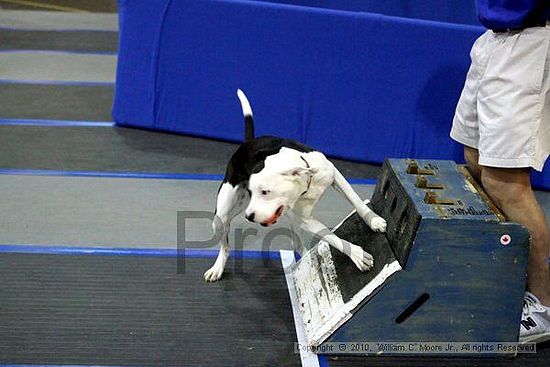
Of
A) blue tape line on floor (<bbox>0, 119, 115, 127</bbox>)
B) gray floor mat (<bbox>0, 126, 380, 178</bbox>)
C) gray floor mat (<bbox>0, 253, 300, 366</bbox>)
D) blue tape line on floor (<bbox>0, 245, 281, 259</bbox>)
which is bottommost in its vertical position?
blue tape line on floor (<bbox>0, 119, 115, 127</bbox>)

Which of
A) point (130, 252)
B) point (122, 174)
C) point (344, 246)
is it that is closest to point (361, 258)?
point (344, 246)

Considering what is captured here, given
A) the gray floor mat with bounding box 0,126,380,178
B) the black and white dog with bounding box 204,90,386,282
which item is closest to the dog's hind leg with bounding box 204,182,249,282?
the black and white dog with bounding box 204,90,386,282

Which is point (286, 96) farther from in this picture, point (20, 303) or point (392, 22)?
point (20, 303)

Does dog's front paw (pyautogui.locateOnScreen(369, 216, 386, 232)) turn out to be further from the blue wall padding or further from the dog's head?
the blue wall padding

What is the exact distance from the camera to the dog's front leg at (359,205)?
279cm

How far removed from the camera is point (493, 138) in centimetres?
271

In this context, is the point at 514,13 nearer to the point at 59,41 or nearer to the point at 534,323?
the point at 534,323

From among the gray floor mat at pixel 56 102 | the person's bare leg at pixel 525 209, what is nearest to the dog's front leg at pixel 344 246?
the person's bare leg at pixel 525 209

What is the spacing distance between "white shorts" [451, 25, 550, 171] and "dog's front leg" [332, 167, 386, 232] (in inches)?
17.5

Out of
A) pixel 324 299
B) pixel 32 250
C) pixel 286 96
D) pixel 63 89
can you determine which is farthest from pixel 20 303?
pixel 63 89

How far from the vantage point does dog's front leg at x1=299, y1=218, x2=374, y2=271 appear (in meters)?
2.76

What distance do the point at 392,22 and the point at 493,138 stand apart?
182cm

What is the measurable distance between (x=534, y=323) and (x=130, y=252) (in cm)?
176

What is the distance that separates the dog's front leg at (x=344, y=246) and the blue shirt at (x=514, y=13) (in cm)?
96
